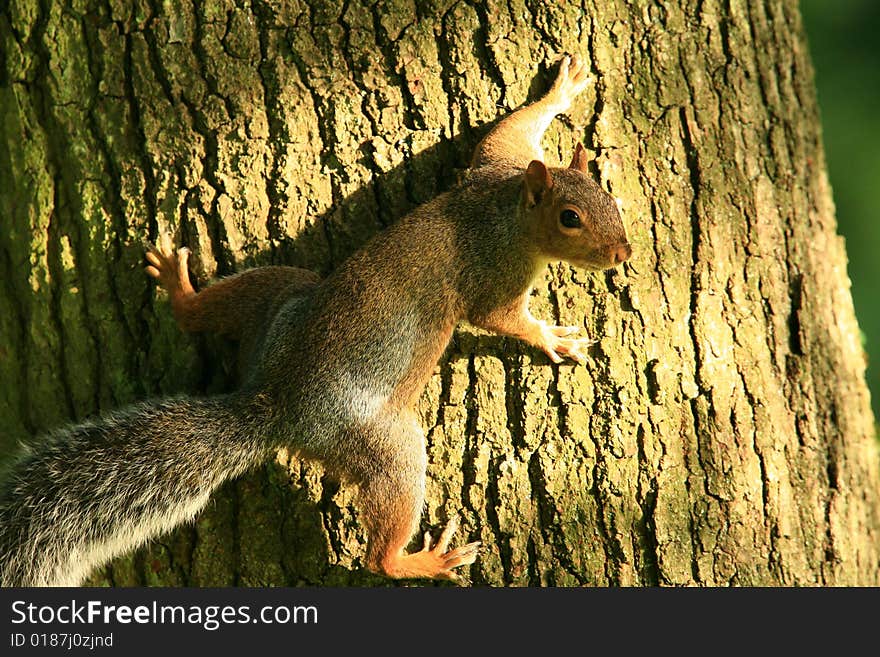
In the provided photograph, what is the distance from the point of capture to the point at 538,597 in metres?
3.06

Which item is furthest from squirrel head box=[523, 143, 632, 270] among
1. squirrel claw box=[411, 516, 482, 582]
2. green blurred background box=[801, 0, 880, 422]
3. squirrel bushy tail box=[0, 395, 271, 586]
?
green blurred background box=[801, 0, 880, 422]

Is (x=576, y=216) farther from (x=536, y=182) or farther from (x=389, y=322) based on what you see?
(x=389, y=322)

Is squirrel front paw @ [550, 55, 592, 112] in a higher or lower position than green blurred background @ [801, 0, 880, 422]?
lower

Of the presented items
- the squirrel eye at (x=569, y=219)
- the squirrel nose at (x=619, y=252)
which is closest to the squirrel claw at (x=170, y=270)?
the squirrel eye at (x=569, y=219)

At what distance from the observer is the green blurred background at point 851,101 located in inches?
287

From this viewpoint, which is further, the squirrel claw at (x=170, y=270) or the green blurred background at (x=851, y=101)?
the green blurred background at (x=851, y=101)

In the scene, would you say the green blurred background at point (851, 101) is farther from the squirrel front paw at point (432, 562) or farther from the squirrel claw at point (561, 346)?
the squirrel front paw at point (432, 562)

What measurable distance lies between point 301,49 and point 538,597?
6.64ft

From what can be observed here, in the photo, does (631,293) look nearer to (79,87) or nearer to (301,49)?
(301,49)

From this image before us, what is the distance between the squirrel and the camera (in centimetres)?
294

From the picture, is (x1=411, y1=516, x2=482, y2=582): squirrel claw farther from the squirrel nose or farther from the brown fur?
the squirrel nose

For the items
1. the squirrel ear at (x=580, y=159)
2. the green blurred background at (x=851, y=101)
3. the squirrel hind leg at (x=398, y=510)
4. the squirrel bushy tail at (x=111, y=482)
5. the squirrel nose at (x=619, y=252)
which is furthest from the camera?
the green blurred background at (x=851, y=101)

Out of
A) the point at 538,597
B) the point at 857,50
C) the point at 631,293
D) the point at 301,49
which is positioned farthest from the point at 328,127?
the point at 857,50

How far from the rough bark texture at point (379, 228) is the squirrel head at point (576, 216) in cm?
10
